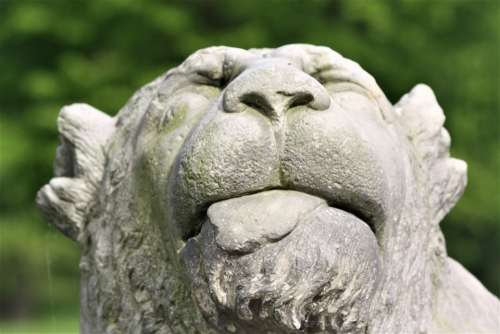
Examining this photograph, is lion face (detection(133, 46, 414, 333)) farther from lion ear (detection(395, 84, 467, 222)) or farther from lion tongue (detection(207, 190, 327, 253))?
lion ear (detection(395, 84, 467, 222))

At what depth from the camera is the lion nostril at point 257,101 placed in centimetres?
Answer: 189

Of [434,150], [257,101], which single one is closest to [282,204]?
[257,101]

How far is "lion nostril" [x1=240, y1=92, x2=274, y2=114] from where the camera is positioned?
1.89m

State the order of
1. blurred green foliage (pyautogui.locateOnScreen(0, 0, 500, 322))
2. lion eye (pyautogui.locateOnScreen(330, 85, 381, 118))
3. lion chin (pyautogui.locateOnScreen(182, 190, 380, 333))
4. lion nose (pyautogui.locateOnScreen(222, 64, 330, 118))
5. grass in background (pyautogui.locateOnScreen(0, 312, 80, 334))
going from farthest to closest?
grass in background (pyautogui.locateOnScreen(0, 312, 80, 334)) → blurred green foliage (pyautogui.locateOnScreen(0, 0, 500, 322)) → lion eye (pyautogui.locateOnScreen(330, 85, 381, 118)) → lion nose (pyautogui.locateOnScreen(222, 64, 330, 118)) → lion chin (pyautogui.locateOnScreen(182, 190, 380, 333))

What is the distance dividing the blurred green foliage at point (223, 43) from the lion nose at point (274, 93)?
6.17m

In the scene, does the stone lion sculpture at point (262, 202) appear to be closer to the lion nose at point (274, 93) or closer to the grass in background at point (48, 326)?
the lion nose at point (274, 93)

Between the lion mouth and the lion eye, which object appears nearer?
the lion mouth

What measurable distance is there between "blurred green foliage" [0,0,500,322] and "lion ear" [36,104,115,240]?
5.62 metres

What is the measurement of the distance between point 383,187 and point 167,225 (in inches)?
20.0

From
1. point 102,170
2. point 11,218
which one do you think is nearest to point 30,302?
point 11,218

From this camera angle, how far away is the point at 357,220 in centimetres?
190

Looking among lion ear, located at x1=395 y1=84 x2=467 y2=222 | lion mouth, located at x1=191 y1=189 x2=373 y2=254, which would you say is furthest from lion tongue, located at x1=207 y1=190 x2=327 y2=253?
lion ear, located at x1=395 y1=84 x2=467 y2=222

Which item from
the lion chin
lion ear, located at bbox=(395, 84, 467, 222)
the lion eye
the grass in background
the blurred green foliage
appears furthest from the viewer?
the grass in background

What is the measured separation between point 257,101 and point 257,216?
0.26 meters
